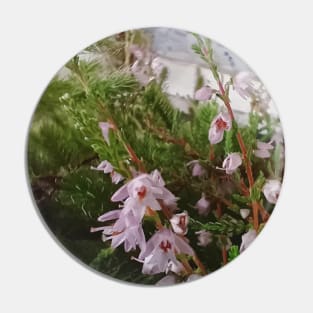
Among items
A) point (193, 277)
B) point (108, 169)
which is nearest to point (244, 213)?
point (193, 277)

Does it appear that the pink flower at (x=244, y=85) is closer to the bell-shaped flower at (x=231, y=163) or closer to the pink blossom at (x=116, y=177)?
the bell-shaped flower at (x=231, y=163)

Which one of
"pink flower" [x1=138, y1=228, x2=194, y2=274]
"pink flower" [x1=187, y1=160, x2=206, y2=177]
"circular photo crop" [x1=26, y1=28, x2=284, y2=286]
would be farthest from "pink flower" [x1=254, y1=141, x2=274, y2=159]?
"pink flower" [x1=138, y1=228, x2=194, y2=274]

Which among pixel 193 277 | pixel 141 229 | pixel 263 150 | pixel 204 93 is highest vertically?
pixel 204 93

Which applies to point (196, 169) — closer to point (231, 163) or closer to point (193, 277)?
point (231, 163)

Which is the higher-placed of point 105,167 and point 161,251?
point 105,167

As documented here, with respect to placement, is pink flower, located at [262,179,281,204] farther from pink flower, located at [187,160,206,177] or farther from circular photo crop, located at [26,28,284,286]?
pink flower, located at [187,160,206,177]

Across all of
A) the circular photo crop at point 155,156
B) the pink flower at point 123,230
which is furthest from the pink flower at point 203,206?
the pink flower at point 123,230
